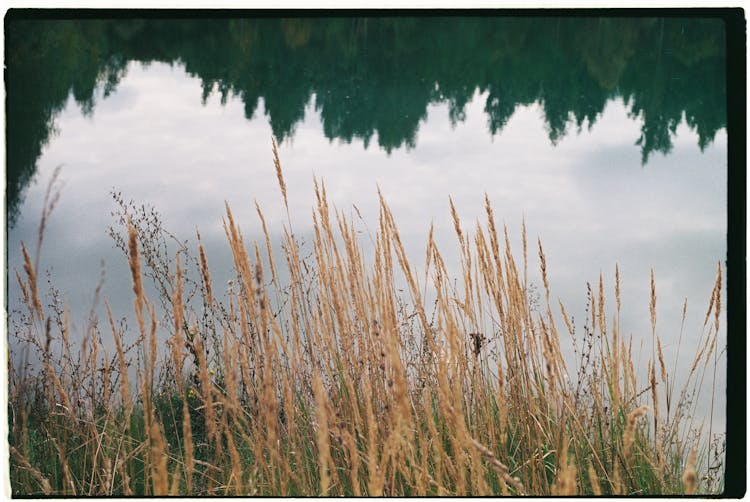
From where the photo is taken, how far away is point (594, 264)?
218 centimetres

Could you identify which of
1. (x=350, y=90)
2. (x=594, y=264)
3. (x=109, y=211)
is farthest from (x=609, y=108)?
(x=109, y=211)

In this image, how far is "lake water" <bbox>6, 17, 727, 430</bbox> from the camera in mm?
1899

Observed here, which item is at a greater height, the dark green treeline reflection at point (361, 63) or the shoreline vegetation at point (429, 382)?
the dark green treeline reflection at point (361, 63)

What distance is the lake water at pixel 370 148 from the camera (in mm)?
1899

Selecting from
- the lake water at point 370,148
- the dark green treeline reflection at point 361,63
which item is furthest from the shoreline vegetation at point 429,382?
the dark green treeline reflection at point 361,63

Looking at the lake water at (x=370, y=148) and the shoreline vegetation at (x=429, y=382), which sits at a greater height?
the lake water at (x=370, y=148)

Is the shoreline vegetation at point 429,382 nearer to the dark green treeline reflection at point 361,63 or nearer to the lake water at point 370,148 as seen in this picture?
the lake water at point 370,148

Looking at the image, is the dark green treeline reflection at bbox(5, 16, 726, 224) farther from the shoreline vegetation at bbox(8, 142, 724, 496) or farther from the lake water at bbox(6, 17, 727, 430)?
the shoreline vegetation at bbox(8, 142, 724, 496)

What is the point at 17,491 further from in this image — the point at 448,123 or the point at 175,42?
the point at 448,123

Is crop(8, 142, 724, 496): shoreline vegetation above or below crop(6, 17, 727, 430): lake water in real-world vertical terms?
Answer: below

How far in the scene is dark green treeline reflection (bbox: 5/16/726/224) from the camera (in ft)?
6.06

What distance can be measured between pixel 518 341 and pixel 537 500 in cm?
46

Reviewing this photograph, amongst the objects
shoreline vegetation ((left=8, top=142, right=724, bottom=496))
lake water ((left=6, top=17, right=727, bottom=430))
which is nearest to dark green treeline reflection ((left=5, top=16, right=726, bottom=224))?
lake water ((left=6, top=17, right=727, bottom=430))

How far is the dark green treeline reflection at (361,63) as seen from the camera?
1846 mm
